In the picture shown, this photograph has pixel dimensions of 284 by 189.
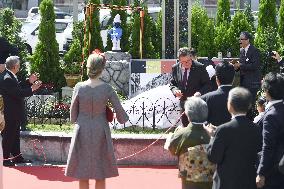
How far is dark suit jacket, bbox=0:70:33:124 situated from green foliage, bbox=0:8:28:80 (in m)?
5.40

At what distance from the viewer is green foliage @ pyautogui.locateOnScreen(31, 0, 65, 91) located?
16.4 metres

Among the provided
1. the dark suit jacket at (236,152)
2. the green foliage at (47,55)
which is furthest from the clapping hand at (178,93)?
the green foliage at (47,55)

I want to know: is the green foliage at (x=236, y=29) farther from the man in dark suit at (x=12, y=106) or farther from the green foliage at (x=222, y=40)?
the man in dark suit at (x=12, y=106)

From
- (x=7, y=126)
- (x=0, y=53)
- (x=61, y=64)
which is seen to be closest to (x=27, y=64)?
(x=61, y=64)

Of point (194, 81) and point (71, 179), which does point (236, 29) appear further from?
point (71, 179)

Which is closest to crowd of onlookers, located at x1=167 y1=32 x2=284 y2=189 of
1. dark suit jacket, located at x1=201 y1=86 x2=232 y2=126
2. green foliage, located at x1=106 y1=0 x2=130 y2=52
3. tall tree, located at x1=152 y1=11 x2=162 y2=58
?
dark suit jacket, located at x1=201 y1=86 x2=232 y2=126

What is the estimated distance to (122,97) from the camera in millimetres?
14750

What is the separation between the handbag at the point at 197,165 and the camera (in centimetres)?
593

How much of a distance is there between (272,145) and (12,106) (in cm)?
511

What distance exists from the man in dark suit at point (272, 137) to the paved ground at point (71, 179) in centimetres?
289

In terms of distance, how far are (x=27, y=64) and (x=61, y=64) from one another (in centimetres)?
83

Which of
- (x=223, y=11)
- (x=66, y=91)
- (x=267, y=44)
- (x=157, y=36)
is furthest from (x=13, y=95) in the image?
(x=223, y=11)

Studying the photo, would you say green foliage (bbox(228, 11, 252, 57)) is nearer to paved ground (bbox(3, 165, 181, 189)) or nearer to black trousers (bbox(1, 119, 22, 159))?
paved ground (bbox(3, 165, 181, 189))

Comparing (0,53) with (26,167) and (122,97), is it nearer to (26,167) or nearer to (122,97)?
(26,167)
